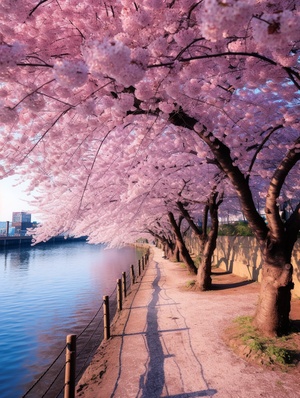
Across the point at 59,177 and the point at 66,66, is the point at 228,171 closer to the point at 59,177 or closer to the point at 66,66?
the point at 66,66

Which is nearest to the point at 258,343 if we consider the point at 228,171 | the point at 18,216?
the point at 228,171

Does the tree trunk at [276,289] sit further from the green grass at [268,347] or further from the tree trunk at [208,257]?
the tree trunk at [208,257]

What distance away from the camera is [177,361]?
6.20 m

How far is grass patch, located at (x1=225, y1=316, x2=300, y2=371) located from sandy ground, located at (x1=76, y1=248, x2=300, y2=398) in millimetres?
220

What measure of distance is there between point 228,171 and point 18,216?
194 meters

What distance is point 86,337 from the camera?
11500mm

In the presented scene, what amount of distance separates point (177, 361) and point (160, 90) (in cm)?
571

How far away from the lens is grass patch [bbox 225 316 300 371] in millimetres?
5742

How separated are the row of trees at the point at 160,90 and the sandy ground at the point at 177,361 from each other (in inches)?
64.1

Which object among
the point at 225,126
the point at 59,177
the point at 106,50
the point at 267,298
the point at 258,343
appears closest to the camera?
the point at 106,50

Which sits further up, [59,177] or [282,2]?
[282,2]

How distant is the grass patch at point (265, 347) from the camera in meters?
5.74

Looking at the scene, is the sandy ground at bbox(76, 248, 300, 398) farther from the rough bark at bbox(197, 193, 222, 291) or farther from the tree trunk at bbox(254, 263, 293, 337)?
the rough bark at bbox(197, 193, 222, 291)

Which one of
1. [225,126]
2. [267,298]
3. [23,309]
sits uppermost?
[225,126]
